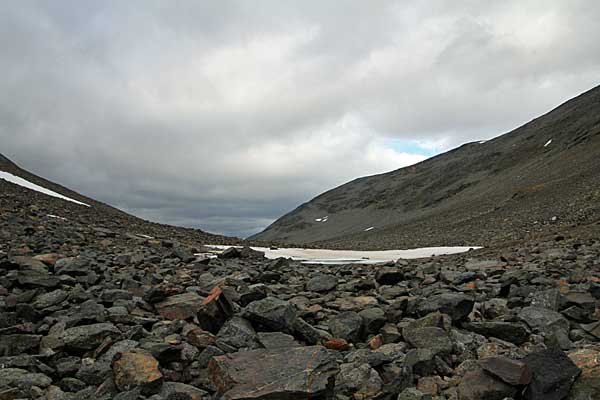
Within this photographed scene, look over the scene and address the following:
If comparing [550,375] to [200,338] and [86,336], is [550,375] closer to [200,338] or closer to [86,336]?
[200,338]

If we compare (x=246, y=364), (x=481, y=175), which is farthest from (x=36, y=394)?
(x=481, y=175)

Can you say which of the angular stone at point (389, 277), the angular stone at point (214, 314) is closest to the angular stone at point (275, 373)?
the angular stone at point (214, 314)

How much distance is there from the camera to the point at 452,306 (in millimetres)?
6898

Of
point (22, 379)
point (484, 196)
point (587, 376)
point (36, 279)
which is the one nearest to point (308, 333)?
point (587, 376)

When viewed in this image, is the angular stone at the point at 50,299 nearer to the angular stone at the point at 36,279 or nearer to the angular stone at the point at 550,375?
the angular stone at the point at 36,279

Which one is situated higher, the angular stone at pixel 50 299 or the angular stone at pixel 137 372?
the angular stone at pixel 50 299

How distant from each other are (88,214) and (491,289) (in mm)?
23497

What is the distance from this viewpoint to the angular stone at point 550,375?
4504 millimetres

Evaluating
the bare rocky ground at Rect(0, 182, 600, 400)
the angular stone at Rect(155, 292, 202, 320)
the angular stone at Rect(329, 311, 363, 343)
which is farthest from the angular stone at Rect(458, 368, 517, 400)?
the angular stone at Rect(155, 292, 202, 320)

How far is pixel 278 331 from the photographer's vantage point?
243 inches

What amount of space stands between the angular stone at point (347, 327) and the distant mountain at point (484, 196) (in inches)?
1049

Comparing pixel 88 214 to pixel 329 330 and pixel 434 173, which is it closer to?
pixel 329 330

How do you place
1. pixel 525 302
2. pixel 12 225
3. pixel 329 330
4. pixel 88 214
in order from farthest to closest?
pixel 88 214
pixel 12 225
pixel 525 302
pixel 329 330

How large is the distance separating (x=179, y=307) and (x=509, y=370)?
4.92 m
